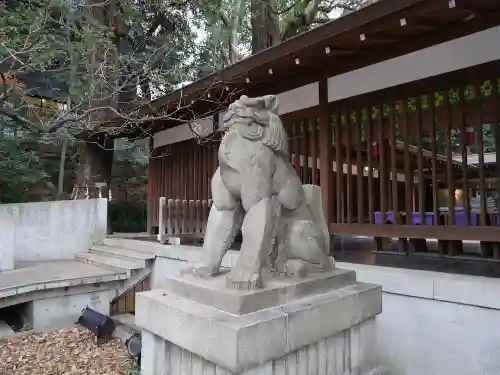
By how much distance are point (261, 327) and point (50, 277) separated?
4812mm

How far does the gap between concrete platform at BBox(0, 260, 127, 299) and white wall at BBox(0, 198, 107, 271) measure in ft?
2.52

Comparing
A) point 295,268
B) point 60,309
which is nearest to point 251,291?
point 295,268

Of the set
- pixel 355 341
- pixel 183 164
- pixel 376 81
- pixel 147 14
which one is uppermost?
pixel 147 14

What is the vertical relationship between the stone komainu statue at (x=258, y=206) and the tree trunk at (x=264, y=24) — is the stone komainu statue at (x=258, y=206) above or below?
below

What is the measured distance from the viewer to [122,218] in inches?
535

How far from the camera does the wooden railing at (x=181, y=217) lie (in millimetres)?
6949

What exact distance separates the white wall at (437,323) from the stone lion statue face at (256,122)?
1.20m

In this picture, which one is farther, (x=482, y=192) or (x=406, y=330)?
(x=482, y=192)

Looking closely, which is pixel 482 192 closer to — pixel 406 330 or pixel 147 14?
pixel 406 330

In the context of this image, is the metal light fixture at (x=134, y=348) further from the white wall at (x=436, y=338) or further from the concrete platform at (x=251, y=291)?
the white wall at (x=436, y=338)

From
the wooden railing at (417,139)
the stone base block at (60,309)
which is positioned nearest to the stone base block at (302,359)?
the wooden railing at (417,139)

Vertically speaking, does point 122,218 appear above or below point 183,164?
below

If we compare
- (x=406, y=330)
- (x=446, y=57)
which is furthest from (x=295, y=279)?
(x=446, y=57)

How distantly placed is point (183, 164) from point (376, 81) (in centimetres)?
474
